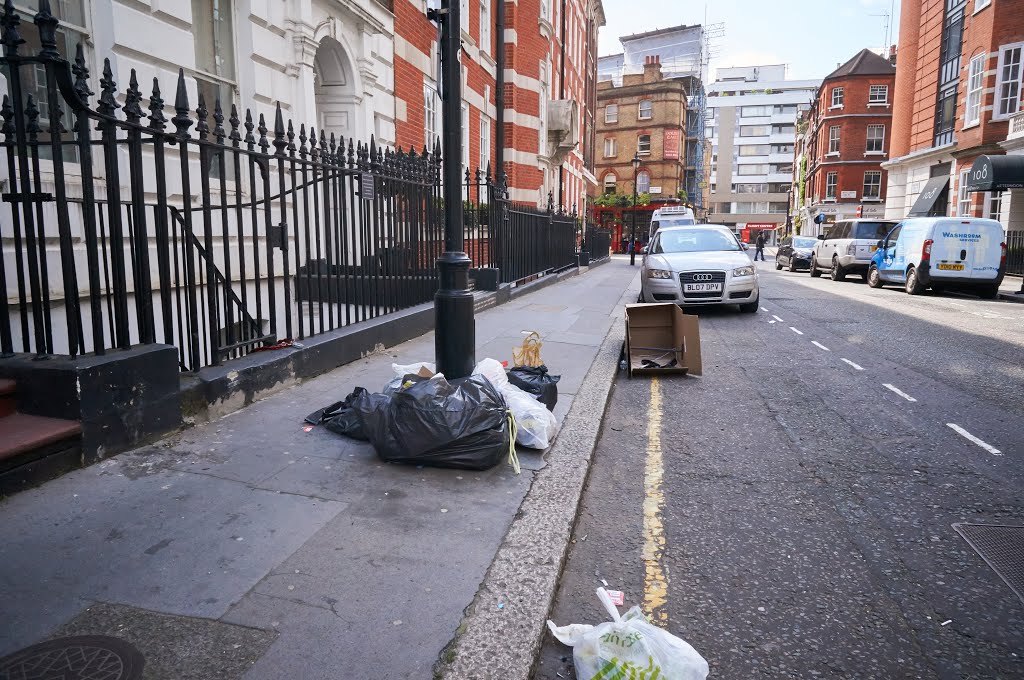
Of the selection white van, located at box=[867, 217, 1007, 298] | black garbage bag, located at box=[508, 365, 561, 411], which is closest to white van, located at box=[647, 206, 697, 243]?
white van, located at box=[867, 217, 1007, 298]

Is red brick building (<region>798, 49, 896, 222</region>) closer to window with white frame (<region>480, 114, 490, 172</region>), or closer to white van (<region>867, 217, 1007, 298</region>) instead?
white van (<region>867, 217, 1007, 298</region>)

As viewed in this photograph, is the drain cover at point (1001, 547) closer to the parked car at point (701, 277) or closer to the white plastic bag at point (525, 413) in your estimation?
the white plastic bag at point (525, 413)

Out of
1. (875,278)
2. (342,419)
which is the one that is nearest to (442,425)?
(342,419)

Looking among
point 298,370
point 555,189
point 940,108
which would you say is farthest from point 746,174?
point 298,370

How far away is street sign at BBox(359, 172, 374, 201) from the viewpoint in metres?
6.88

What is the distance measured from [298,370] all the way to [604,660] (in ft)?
14.0

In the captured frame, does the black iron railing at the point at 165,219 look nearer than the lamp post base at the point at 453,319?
Yes

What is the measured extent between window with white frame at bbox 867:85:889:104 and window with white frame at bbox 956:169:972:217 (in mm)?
30930

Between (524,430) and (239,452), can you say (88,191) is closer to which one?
(239,452)

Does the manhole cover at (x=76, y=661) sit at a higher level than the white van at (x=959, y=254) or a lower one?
lower

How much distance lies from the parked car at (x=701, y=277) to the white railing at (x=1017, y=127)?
1961 cm

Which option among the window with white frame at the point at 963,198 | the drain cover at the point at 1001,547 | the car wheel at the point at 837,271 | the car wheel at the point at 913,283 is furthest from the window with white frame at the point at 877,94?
the drain cover at the point at 1001,547

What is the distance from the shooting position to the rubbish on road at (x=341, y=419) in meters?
4.48

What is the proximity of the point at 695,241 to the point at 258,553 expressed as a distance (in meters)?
11.6
